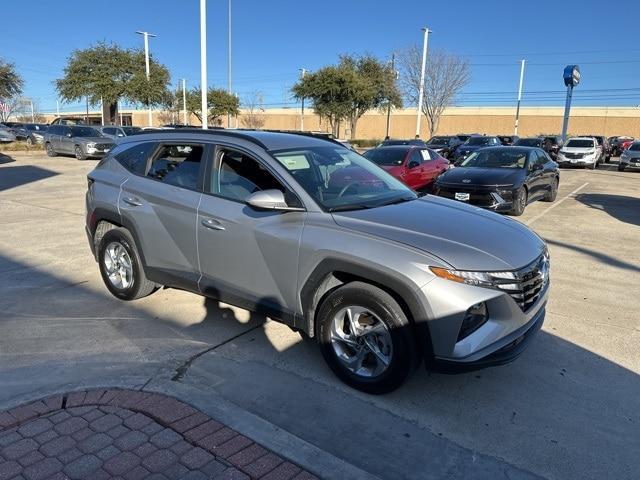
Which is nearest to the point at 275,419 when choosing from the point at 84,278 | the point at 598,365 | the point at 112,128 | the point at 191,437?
the point at 191,437

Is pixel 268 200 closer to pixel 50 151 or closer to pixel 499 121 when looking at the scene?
pixel 50 151

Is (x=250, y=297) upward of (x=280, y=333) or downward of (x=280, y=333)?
upward

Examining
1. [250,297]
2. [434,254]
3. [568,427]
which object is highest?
[434,254]

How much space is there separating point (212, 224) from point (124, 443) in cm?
182

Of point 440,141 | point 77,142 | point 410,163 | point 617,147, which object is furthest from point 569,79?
point 77,142

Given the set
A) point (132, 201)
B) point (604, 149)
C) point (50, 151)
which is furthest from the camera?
point (604, 149)

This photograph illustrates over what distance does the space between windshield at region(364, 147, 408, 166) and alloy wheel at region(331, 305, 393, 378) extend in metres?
10.2

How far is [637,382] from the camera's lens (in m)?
3.79

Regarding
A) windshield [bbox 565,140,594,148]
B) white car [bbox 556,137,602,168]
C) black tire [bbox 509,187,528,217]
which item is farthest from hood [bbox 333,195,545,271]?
windshield [bbox 565,140,594,148]

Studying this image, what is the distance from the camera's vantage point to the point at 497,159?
12.0 metres

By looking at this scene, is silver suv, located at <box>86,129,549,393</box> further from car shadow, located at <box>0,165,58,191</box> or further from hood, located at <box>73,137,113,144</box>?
hood, located at <box>73,137,113,144</box>

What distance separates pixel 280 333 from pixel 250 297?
0.62 meters

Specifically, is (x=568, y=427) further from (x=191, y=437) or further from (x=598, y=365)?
(x=191, y=437)

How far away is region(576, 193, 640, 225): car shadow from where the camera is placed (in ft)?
37.4
